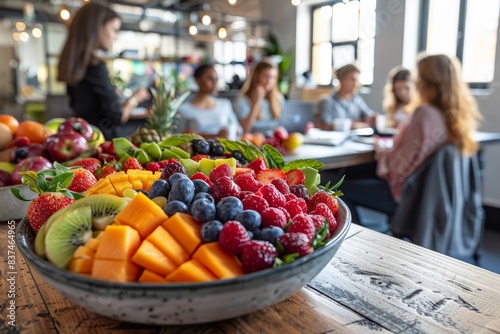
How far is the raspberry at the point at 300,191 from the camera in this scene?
2.39 feet

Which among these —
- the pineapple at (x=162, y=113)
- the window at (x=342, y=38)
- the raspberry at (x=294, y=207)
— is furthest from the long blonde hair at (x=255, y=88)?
the raspberry at (x=294, y=207)

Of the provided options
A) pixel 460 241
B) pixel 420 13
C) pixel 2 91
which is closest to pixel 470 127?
pixel 460 241

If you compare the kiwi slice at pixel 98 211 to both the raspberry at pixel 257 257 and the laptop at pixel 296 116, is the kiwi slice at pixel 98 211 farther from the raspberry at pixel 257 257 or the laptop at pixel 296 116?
the laptop at pixel 296 116

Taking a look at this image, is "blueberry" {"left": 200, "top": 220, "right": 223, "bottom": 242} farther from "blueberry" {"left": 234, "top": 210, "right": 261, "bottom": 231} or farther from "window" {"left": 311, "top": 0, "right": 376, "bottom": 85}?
"window" {"left": 311, "top": 0, "right": 376, "bottom": 85}

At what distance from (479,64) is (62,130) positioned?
4174 mm

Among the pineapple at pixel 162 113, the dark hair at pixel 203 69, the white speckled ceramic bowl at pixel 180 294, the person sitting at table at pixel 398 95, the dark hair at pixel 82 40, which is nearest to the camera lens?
the white speckled ceramic bowl at pixel 180 294

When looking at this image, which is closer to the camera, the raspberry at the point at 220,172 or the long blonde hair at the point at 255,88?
the raspberry at the point at 220,172

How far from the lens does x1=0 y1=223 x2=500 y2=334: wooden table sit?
0.56 metres

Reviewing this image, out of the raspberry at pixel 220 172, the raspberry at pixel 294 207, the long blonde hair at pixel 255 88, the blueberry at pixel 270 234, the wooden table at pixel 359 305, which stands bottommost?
the wooden table at pixel 359 305

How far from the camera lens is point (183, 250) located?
1.71 ft

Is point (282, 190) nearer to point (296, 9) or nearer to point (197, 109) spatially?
point (197, 109)

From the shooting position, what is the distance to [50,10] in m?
6.60

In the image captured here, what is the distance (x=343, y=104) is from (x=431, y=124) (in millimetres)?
1948

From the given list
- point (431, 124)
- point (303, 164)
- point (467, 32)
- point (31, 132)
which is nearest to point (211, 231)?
point (303, 164)
